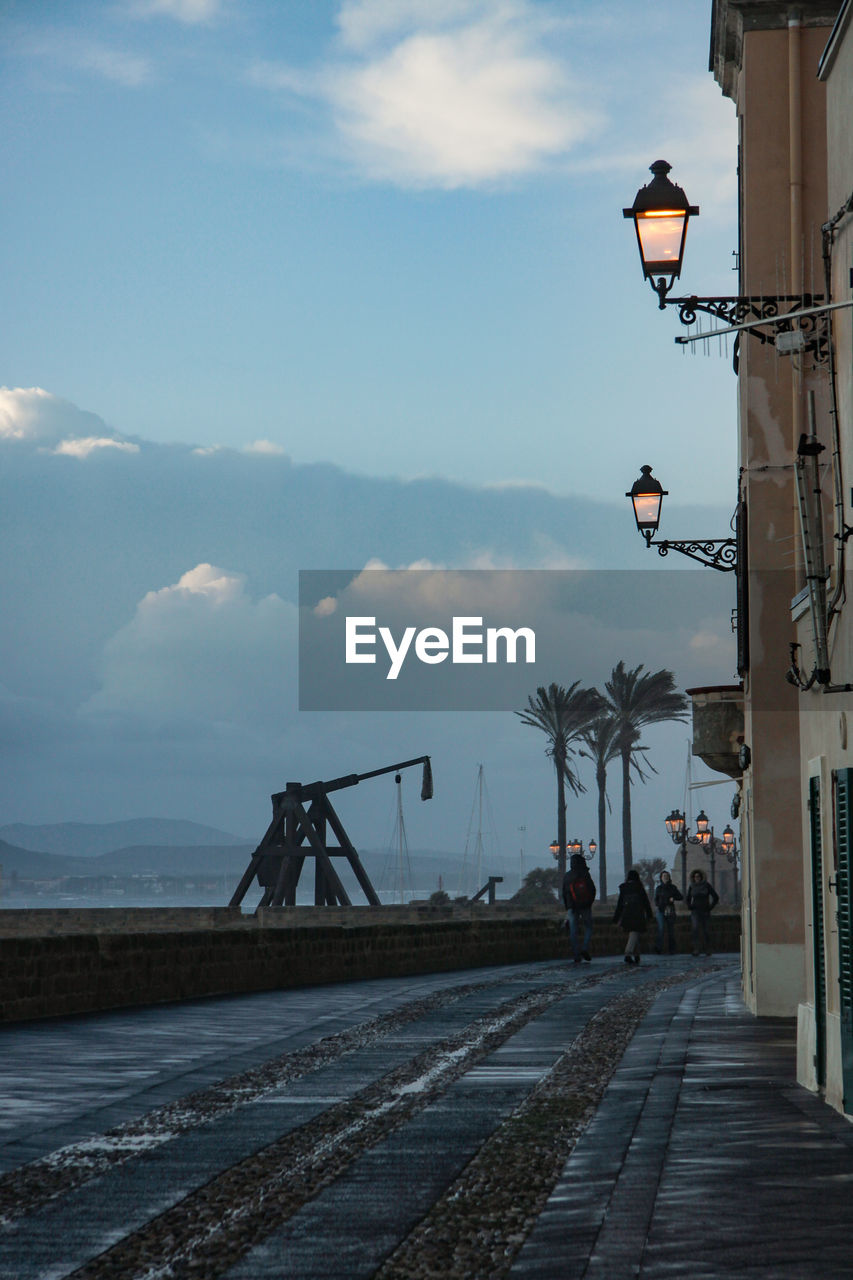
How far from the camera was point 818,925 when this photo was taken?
33.6 ft

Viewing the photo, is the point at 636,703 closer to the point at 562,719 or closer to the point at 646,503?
the point at 562,719

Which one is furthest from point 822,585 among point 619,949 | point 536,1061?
point 619,949

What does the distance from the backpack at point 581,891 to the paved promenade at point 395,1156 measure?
435 inches

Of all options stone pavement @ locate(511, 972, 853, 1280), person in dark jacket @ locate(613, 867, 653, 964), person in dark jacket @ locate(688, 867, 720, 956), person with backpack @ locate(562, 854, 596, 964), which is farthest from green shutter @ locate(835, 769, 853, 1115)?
person in dark jacket @ locate(688, 867, 720, 956)

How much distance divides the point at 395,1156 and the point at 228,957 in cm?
1270

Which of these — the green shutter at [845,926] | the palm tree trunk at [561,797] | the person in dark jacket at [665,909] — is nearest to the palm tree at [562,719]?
the palm tree trunk at [561,797]

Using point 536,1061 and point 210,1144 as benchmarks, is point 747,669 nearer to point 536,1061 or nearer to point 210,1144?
point 536,1061

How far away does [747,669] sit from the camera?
56.1ft

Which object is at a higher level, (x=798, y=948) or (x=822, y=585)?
(x=822, y=585)

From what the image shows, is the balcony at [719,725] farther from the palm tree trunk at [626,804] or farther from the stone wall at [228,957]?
the palm tree trunk at [626,804]

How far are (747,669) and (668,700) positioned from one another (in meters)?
46.2

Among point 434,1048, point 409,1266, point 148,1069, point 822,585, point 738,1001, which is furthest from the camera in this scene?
point 738,1001

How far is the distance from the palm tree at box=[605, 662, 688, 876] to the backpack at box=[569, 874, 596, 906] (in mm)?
37066

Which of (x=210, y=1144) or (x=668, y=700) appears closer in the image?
(x=210, y=1144)
